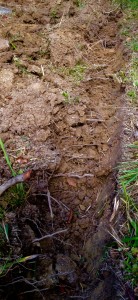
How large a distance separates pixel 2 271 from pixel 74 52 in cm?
198

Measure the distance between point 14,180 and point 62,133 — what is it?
0.68m

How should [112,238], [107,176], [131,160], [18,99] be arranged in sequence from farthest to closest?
[18,99] → [107,176] → [131,160] → [112,238]

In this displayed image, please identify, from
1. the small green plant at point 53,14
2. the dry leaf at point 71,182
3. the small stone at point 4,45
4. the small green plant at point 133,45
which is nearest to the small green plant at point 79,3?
the small green plant at point 53,14

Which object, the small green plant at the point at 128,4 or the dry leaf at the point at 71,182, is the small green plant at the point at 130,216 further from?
the small green plant at the point at 128,4

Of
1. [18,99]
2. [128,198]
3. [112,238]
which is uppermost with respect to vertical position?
[18,99]

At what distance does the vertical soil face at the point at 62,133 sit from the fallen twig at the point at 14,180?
0.14 meters

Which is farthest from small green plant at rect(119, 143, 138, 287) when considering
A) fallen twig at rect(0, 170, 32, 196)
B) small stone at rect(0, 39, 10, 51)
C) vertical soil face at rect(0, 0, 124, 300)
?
small stone at rect(0, 39, 10, 51)

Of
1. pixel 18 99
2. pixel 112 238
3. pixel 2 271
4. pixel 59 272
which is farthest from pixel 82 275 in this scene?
pixel 18 99

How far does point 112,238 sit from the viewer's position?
189 cm

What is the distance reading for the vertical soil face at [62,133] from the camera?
75.9 inches

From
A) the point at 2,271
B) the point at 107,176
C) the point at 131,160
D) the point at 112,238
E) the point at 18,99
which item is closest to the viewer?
the point at 2,271

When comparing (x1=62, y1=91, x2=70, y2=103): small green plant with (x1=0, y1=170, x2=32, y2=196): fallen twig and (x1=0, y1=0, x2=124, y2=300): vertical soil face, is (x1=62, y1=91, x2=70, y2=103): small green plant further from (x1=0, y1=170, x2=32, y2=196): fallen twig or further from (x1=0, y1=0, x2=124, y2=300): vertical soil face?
(x1=0, y1=170, x2=32, y2=196): fallen twig

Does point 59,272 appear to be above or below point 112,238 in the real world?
below

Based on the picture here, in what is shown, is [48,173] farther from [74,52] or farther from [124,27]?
[124,27]
